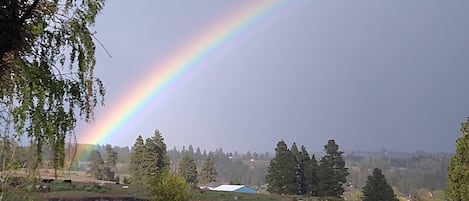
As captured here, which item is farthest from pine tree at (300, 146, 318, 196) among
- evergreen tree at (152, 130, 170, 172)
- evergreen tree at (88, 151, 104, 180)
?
evergreen tree at (88, 151, 104, 180)

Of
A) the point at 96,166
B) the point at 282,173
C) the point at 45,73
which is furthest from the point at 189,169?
the point at 45,73

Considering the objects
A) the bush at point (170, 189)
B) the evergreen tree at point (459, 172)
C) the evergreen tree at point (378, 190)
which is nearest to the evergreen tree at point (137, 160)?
the evergreen tree at point (378, 190)

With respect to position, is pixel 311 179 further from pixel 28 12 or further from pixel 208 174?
pixel 28 12

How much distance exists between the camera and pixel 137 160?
5403 centimetres

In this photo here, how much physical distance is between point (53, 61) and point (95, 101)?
0.49 m

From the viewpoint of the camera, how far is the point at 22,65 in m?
3.79

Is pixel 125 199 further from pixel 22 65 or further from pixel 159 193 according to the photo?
pixel 22 65

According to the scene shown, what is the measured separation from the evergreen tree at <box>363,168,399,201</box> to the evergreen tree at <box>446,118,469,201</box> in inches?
727

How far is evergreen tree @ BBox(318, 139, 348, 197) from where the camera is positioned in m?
47.9

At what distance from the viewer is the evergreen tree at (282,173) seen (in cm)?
A: 4956

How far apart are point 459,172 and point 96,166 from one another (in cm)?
5650

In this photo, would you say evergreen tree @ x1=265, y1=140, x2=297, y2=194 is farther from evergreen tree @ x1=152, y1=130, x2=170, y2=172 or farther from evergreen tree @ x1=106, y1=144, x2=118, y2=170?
evergreen tree @ x1=106, y1=144, x2=118, y2=170

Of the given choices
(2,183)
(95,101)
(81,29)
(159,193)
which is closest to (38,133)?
(95,101)

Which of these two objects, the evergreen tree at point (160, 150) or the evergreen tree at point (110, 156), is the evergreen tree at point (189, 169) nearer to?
the evergreen tree at point (160, 150)
